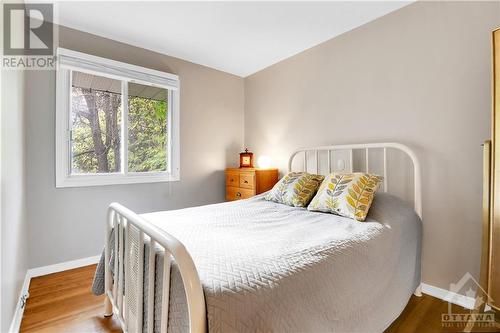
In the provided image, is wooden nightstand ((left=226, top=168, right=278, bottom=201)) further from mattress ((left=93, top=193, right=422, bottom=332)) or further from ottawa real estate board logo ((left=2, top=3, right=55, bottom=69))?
ottawa real estate board logo ((left=2, top=3, right=55, bottom=69))

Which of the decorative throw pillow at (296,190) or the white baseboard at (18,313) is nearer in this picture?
the white baseboard at (18,313)

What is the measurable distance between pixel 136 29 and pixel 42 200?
1815 mm

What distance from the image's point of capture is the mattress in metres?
0.83

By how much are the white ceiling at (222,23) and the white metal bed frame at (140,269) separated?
1.24m

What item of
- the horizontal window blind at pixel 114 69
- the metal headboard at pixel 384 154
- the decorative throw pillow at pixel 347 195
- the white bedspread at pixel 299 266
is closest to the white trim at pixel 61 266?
the white bedspread at pixel 299 266

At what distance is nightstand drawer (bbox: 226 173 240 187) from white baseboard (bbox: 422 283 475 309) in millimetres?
2095

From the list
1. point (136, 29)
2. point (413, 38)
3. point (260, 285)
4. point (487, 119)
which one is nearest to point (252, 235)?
point (260, 285)

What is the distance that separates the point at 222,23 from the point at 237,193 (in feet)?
6.19

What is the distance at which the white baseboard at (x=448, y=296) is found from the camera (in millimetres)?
1762

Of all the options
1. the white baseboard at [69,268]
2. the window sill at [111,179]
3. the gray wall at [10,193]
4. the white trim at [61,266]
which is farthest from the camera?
the window sill at [111,179]

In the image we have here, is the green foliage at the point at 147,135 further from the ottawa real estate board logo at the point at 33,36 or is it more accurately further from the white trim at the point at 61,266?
the white trim at the point at 61,266

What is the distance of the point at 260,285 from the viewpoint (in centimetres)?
86

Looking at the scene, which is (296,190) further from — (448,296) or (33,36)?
(33,36)

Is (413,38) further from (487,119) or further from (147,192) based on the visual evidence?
(147,192)
